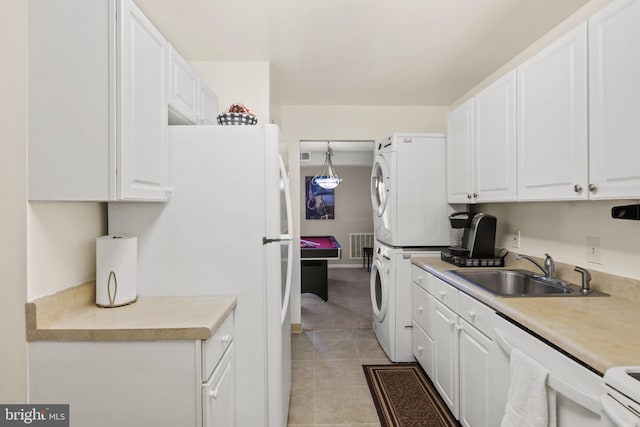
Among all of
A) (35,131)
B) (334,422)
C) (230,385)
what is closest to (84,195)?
(35,131)

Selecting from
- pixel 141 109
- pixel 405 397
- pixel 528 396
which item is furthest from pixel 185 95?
pixel 405 397

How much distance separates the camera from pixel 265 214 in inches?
64.6

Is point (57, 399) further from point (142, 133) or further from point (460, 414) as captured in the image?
point (460, 414)

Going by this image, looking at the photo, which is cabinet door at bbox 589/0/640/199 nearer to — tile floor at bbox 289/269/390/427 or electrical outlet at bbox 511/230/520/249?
electrical outlet at bbox 511/230/520/249

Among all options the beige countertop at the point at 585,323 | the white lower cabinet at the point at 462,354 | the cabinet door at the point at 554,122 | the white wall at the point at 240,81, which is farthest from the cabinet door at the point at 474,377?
the white wall at the point at 240,81

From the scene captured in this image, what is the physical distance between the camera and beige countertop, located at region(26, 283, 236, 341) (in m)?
1.18

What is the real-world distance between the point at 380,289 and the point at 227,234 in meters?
2.03

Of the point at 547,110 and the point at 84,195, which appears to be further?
the point at 547,110

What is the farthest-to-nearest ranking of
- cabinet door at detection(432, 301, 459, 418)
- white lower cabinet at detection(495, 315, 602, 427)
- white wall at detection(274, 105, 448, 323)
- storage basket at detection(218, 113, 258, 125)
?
white wall at detection(274, 105, 448, 323) < cabinet door at detection(432, 301, 459, 418) < storage basket at detection(218, 113, 258, 125) < white lower cabinet at detection(495, 315, 602, 427)

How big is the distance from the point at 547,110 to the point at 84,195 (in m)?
2.15

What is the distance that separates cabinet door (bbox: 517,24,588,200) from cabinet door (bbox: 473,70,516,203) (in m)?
0.07

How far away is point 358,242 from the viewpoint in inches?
292

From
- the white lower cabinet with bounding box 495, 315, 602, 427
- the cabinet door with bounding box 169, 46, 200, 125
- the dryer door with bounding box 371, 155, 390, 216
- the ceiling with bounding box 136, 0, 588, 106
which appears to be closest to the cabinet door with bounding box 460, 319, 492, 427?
the white lower cabinet with bounding box 495, 315, 602, 427

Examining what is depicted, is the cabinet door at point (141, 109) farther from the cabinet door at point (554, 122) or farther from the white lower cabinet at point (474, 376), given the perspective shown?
the cabinet door at point (554, 122)
